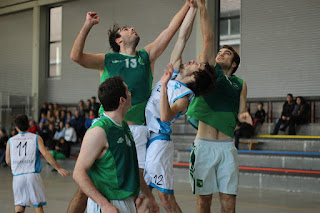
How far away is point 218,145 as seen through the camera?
418 centimetres

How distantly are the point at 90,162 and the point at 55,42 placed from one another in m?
18.1

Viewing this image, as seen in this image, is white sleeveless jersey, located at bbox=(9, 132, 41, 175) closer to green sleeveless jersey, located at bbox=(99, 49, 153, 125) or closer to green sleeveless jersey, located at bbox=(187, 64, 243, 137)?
green sleeveless jersey, located at bbox=(99, 49, 153, 125)

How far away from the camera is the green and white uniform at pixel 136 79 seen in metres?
3.92

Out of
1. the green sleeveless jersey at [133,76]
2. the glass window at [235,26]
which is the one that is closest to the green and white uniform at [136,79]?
the green sleeveless jersey at [133,76]

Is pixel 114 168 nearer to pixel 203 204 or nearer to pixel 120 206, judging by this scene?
pixel 120 206

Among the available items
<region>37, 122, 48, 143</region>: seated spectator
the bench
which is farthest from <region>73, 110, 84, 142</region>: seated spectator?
the bench

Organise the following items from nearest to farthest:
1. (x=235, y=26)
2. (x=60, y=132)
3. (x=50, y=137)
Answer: (x=235, y=26) < (x=60, y=132) < (x=50, y=137)

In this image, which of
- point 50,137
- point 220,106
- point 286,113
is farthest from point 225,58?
point 50,137

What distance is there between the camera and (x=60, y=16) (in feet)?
65.1

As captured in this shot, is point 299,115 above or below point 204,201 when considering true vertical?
above

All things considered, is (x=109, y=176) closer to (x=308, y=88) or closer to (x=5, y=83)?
(x=308, y=88)

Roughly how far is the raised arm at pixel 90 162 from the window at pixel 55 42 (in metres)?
17.8

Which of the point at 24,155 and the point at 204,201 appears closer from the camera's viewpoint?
the point at 204,201

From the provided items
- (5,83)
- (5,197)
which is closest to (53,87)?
(5,83)
